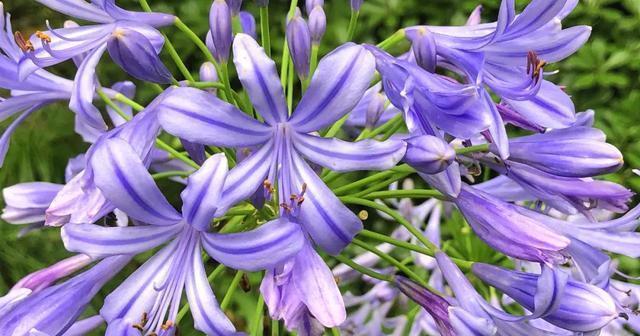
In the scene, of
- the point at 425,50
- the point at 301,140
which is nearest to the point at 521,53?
the point at 425,50

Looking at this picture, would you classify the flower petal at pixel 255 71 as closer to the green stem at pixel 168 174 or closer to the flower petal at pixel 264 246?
the flower petal at pixel 264 246

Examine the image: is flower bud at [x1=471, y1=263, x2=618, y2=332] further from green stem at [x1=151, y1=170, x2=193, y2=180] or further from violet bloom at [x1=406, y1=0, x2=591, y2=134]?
green stem at [x1=151, y1=170, x2=193, y2=180]

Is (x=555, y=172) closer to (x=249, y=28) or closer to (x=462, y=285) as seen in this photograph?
(x=462, y=285)

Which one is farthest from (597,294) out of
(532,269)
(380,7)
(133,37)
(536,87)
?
(380,7)

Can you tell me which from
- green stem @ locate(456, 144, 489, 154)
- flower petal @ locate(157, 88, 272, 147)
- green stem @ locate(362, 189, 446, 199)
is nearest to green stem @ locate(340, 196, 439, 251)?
green stem @ locate(362, 189, 446, 199)

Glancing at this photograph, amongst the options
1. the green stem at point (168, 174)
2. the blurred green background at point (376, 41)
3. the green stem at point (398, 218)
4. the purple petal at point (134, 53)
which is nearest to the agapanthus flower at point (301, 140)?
the purple petal at point (134, 53)
